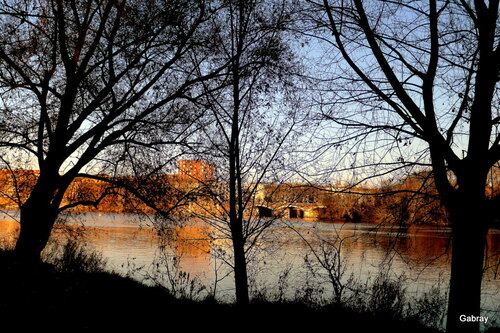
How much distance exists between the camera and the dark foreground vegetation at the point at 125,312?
6831 mm

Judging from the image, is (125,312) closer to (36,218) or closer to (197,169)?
(36,218)

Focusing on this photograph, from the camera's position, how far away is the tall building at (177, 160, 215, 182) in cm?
1233

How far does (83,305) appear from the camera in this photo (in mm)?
7734

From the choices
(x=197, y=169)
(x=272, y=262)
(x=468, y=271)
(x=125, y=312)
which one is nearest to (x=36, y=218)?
(x=197, y=169)

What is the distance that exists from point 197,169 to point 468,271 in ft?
26.6

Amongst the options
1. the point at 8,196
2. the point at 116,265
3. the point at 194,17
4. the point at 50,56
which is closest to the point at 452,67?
the point at 194,17

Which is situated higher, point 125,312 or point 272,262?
point 125,312

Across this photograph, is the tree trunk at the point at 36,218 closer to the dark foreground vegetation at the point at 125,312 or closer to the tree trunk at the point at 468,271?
the dark foreground vegetation at the point at 125,312

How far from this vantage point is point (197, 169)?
12.5m

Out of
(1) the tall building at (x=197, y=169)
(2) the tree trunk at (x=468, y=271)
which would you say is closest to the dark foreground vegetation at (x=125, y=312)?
(1) the tall building at (x=197, y=169)

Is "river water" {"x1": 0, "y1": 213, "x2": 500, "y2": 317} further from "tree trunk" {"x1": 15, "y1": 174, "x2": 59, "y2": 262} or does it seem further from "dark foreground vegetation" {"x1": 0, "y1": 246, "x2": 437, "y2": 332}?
"tree trunk" {"x1": 15, "y1": 174, "x2": 59, "y2": 262}

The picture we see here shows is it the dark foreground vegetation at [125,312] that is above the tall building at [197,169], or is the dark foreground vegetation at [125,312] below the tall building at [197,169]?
below

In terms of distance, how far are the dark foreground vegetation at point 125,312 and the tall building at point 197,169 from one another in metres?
3.32

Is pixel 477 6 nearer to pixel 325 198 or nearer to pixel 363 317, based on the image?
pixel 325 198
